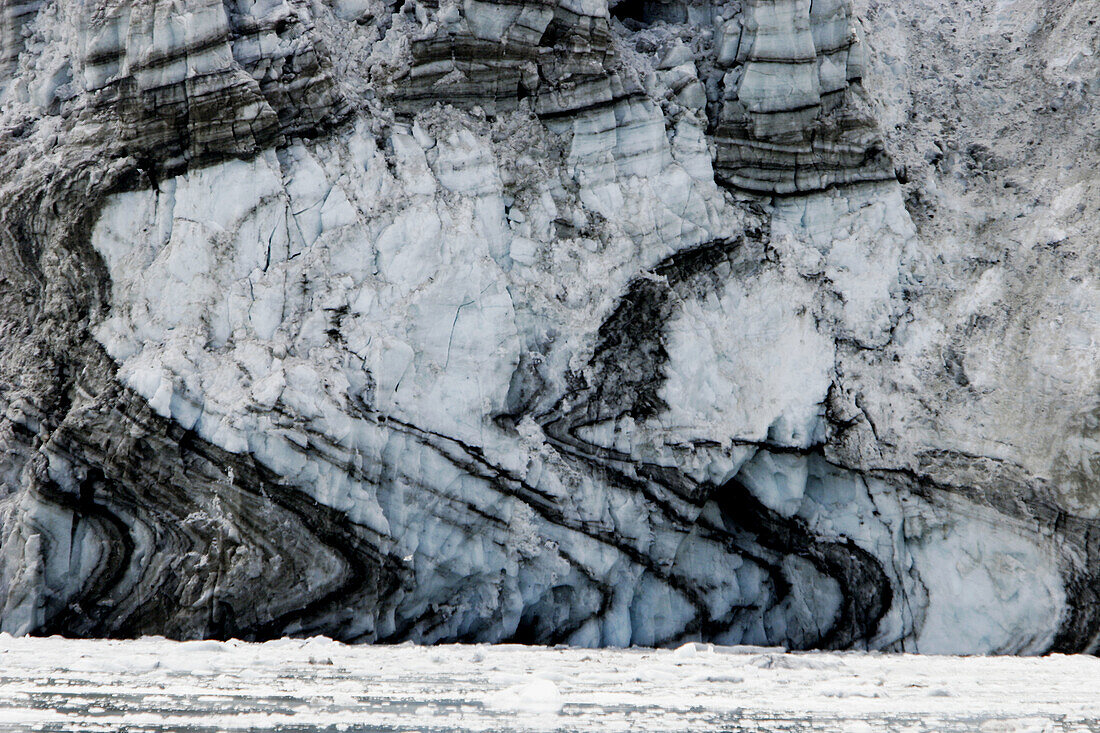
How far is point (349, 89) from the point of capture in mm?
9938

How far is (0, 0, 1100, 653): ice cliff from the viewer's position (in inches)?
345

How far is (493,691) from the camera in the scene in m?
5.95

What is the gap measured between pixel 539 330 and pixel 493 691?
475 cm

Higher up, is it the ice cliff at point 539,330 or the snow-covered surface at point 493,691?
the ice cliff at point 539,330

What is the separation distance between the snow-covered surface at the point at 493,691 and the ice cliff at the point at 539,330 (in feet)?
5.02

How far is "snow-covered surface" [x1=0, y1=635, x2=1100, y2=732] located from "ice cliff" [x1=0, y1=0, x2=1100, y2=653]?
1.53 metres

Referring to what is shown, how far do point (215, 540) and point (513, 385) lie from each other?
11.1ft

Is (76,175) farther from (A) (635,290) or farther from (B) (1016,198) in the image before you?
(B) (1016,198)

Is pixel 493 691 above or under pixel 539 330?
under

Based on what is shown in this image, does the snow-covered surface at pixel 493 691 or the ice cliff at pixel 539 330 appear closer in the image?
the snow-covered surface at pixel 493 691

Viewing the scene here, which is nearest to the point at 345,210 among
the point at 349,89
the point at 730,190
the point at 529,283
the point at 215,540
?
the point at 349,89

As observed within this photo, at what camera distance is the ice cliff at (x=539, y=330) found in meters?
8.77

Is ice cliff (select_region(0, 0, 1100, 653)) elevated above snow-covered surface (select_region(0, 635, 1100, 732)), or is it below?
above

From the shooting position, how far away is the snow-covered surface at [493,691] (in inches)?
205
